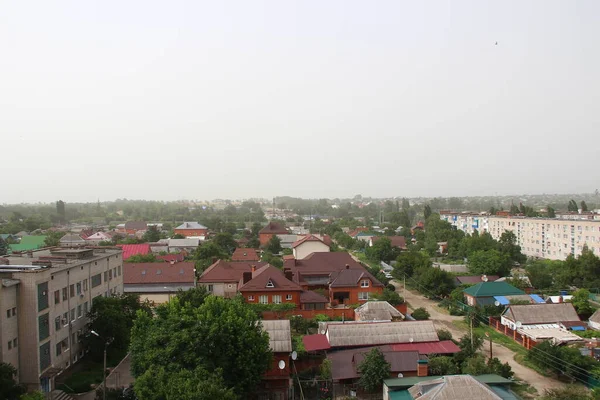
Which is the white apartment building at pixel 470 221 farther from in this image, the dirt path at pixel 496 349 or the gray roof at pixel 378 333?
the gray roof at pixel 378 333

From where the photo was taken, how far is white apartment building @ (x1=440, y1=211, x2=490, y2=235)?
215ft

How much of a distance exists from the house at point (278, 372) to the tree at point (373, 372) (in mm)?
2709

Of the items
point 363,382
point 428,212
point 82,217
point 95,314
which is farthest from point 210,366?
point 82,217

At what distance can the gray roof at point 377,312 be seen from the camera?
79.1 feet

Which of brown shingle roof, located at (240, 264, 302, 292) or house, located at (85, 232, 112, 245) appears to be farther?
house, located at (85, 232, 112, 245)

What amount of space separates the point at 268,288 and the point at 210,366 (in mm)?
13774

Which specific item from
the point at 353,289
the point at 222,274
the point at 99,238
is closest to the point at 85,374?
the point at 222,274

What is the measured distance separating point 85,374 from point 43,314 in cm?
314

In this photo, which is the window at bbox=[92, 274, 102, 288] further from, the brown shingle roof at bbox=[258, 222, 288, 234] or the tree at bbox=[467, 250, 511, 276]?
the brown shingle roof at bbox=[258, 222, 288, 234]

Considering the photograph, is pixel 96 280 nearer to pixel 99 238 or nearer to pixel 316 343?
pixel 316 343

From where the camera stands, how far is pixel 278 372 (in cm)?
1766

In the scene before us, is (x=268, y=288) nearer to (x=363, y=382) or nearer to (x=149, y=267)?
(x=149, y=267)

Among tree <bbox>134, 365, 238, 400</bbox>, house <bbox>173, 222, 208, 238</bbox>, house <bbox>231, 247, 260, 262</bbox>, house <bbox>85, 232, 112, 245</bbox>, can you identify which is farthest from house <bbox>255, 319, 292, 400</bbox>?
house <bbox>173, 222, 208, 238</bbox>

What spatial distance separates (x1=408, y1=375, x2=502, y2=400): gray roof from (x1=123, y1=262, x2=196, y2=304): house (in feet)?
66.3
